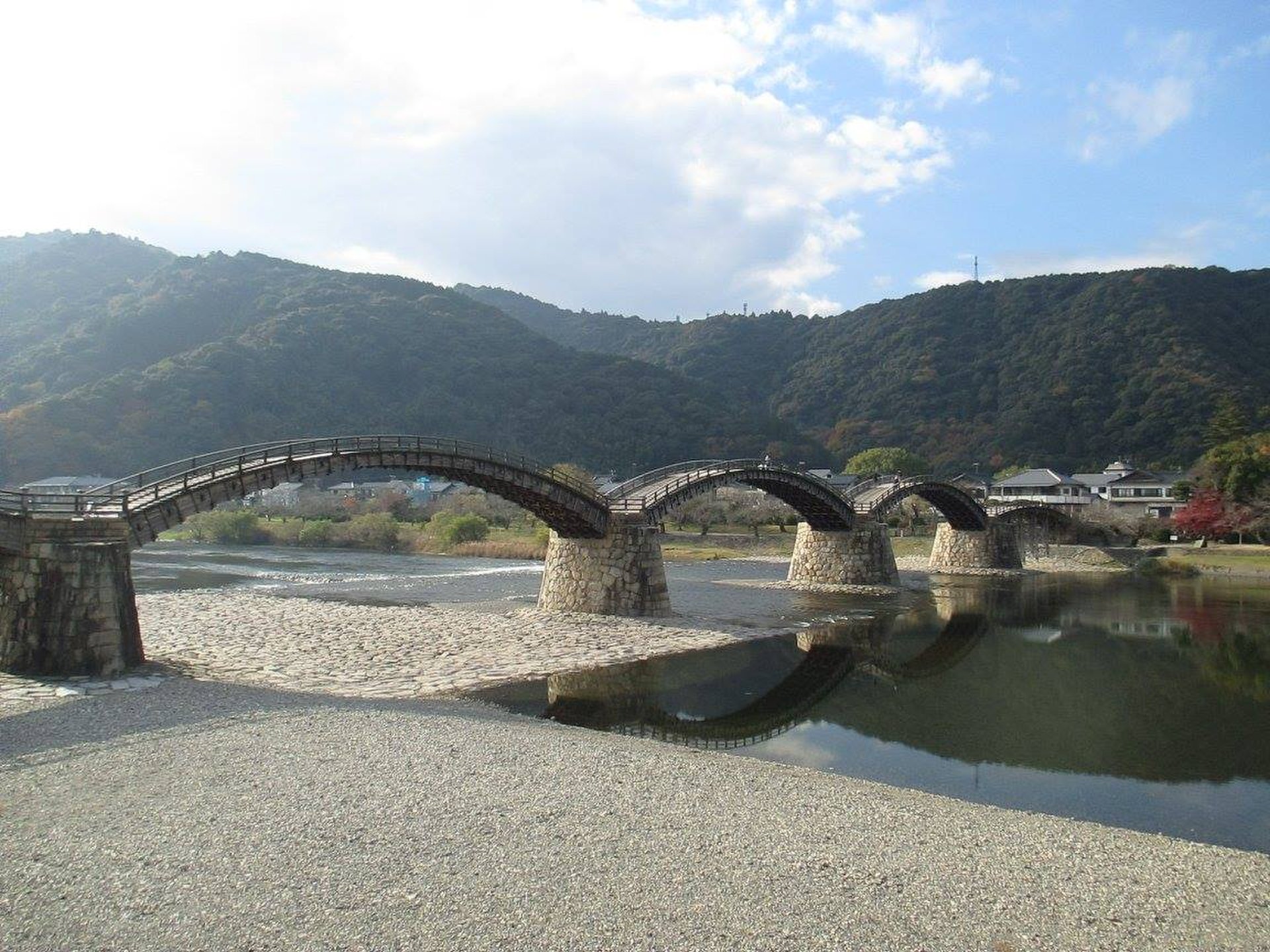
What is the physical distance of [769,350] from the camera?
136875 mm

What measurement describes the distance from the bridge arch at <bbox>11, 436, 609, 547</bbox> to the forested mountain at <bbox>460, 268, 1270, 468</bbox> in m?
75.3

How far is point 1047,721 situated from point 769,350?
4954 inches

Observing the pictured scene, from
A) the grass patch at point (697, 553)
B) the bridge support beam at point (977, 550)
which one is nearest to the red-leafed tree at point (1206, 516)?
the bridge support beam at point (977, 550)

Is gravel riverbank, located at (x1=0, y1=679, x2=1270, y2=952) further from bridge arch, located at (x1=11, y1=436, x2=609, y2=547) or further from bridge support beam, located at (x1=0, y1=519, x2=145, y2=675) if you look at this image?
bridge arch, located at (x1=11, y1=436, x2=609, y2=547)

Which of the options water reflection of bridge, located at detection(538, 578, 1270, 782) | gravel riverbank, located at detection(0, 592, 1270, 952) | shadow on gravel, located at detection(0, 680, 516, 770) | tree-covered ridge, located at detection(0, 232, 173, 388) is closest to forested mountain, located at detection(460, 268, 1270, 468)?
water reflection of bridge, located at detection(538, 578, 1270, 782)

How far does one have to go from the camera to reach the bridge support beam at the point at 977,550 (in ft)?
159

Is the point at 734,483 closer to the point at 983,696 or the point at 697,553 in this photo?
the point at 983,696

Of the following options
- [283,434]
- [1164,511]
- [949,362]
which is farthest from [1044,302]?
[283,434]

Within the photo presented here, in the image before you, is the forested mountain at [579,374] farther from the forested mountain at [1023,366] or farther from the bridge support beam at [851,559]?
the bridge support beam at [851,559]

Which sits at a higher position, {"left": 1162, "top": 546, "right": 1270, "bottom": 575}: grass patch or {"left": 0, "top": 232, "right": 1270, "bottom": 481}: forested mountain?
{"left": 0, "top": 232, "right": 1270, "bottom": 481}: forested mountain

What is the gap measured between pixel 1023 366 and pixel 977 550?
66224 millimetres

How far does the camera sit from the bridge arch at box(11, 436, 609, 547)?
15.7 meters

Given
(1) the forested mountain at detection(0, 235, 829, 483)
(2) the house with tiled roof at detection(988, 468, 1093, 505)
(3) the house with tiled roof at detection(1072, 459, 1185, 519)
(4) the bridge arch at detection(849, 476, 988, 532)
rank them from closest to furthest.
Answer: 1. (4) the bridge arch at detection(849, 476, 988, 532)
2. (3) the house with tiled roof at detection(1072, 459, 1185, 519)
3. (2) the house with tiled roof at detection(988, 468, 1093, 505)
4. (1) the forested mountain at detection(0, 235, 829, 483)

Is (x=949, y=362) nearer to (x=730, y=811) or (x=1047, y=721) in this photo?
(x=1047, y=721)
